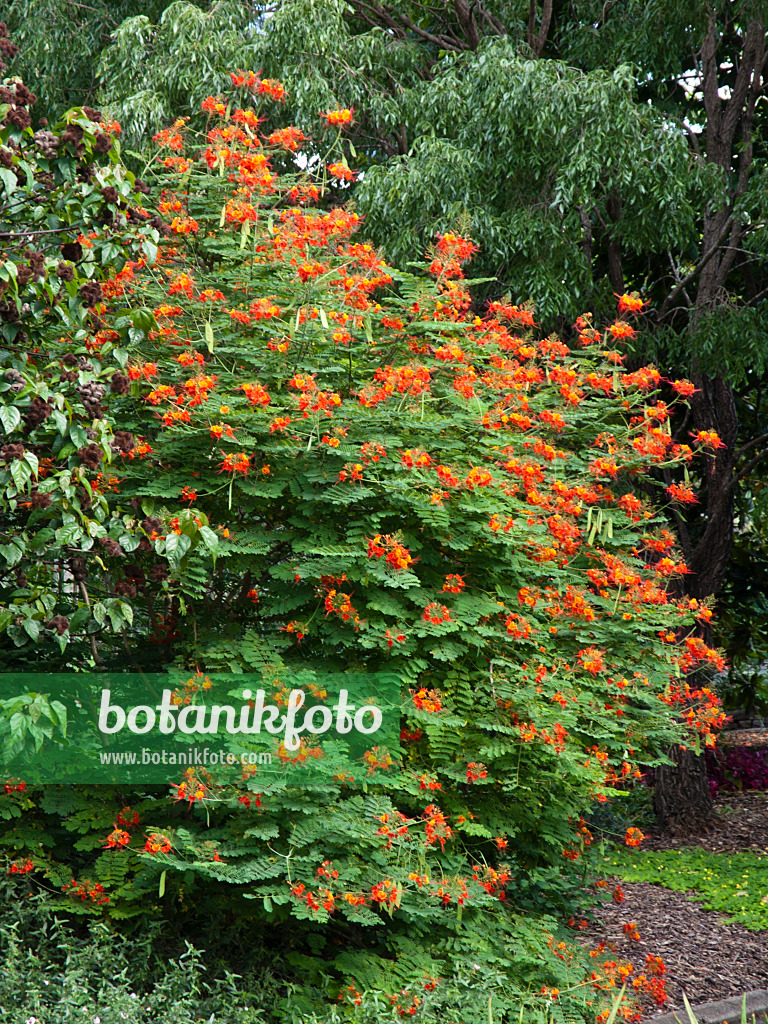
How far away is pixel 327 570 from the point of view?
3770mm

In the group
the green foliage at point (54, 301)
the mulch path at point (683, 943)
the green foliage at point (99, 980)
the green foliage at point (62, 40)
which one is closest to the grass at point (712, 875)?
the mulch path at point (683, 943)

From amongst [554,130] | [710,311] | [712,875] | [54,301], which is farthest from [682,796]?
[54,301]

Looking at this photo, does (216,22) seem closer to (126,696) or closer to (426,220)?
(426,220)

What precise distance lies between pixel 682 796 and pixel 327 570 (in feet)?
17.8

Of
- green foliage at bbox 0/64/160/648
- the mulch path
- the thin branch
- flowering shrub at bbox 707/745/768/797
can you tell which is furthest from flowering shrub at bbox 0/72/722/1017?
flowering shrub at bbox 707/745/768/797

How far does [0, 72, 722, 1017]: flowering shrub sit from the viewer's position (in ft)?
11.6

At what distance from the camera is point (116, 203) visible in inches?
A: 138

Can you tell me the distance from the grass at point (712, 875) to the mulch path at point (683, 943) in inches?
3.5

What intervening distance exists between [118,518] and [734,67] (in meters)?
6.59

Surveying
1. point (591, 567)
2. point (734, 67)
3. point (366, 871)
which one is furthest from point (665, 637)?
point (734, 67)

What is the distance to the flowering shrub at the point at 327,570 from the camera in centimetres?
354

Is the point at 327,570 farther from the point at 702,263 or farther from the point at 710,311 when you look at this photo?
the point at 702,263

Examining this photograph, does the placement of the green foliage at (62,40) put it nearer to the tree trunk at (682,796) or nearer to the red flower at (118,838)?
the red flower at (118,838)

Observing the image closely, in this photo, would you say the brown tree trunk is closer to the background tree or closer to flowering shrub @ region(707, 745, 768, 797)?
the background tree
